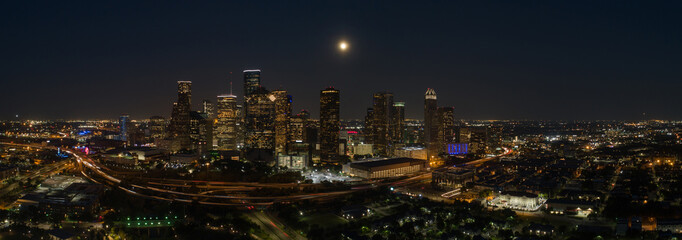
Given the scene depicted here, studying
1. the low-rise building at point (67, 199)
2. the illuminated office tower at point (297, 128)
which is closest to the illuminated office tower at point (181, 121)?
the illuminated office tower at point (297, 128)

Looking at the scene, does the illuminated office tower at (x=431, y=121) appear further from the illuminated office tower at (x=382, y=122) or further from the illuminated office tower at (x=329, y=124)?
the illuminated office tower at (x=329, y=124)

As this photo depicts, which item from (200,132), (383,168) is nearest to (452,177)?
(383,168)

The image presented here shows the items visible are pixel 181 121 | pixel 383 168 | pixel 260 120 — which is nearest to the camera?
pixel 383 168

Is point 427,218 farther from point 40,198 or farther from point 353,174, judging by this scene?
point 40,198

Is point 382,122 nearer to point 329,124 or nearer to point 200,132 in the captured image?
point 329,124

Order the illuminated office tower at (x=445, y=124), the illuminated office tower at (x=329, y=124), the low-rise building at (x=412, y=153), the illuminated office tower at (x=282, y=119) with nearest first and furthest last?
the illuminated office tower at (x=329, y=124) < the low-rise building at (x=412, y=153) < the illuminated office tower at (x=282, y=119) < the illuminated office tower at (x=445, y=124)

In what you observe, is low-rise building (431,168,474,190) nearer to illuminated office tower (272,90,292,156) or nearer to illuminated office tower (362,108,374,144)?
illuminated office tower (272,90,292,156)

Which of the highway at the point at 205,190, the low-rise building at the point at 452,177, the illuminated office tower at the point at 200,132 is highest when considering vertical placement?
the illuminated office tower at the point at 200,132

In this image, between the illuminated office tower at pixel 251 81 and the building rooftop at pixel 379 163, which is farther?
the illuminated office tower at pixel 251 81
